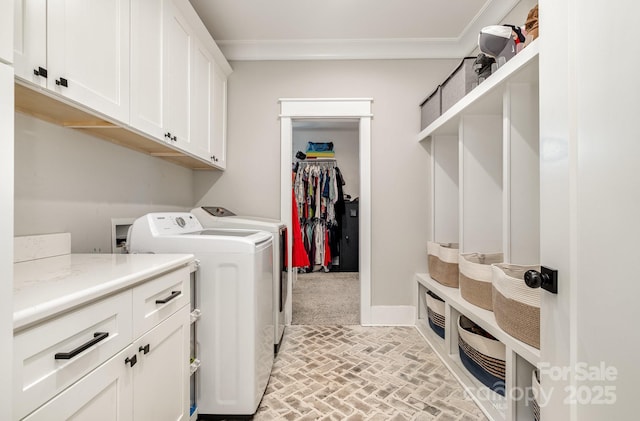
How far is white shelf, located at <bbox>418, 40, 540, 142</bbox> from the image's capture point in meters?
1.28

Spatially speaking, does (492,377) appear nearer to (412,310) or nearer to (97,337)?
(412,310)

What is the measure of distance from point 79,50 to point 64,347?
0.99 metres

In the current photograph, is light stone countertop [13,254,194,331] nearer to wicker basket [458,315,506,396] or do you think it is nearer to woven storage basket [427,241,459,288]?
wicker basket [458,315,506,396]

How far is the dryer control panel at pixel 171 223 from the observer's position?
1474mm

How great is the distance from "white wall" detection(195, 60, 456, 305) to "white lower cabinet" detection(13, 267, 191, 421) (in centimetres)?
163

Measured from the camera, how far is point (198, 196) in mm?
2686

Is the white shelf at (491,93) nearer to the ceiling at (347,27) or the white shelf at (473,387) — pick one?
→ the ceiling at (347,27)

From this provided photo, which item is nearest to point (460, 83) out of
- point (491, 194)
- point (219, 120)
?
point (491, 194)

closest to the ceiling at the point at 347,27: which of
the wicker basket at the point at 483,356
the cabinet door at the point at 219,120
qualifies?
the cabinet door at the point at 219,120

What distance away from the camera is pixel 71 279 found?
81 centimetres

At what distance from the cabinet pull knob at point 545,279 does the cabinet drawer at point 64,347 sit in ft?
4.10

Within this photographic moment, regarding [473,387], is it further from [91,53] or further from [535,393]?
[91,53]

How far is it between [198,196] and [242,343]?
1.68 meters

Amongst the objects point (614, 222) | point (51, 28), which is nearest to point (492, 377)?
point (614, 222)
